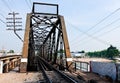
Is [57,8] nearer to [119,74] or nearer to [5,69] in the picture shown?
[5,69]

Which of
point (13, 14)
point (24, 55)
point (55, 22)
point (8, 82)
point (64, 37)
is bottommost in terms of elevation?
point (8, 82)

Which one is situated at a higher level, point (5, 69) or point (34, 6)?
point (34, 6)

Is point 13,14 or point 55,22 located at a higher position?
point 13,14

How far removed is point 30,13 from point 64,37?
5365 mm

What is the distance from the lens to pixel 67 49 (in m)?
24.3

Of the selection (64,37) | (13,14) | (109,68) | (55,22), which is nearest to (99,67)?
(109,68)

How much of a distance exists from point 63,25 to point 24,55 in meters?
6.20

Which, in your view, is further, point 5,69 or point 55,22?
point 55,22

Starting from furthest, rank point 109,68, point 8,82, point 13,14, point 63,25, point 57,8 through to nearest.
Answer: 1. point 13,14
2. point 57,8
3. point 63,25
4. point 109,68
5. point 8,82

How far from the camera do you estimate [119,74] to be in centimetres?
1513

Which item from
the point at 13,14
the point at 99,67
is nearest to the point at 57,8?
the point at 99,67

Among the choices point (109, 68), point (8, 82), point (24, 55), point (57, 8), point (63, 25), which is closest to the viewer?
point (8, 82)

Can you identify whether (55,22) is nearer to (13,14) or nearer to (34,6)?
(34,6)

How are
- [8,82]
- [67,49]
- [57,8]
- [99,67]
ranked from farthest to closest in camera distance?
1. [57,8]
2. [67,49]
3. [99,67]
4. [8,82]
